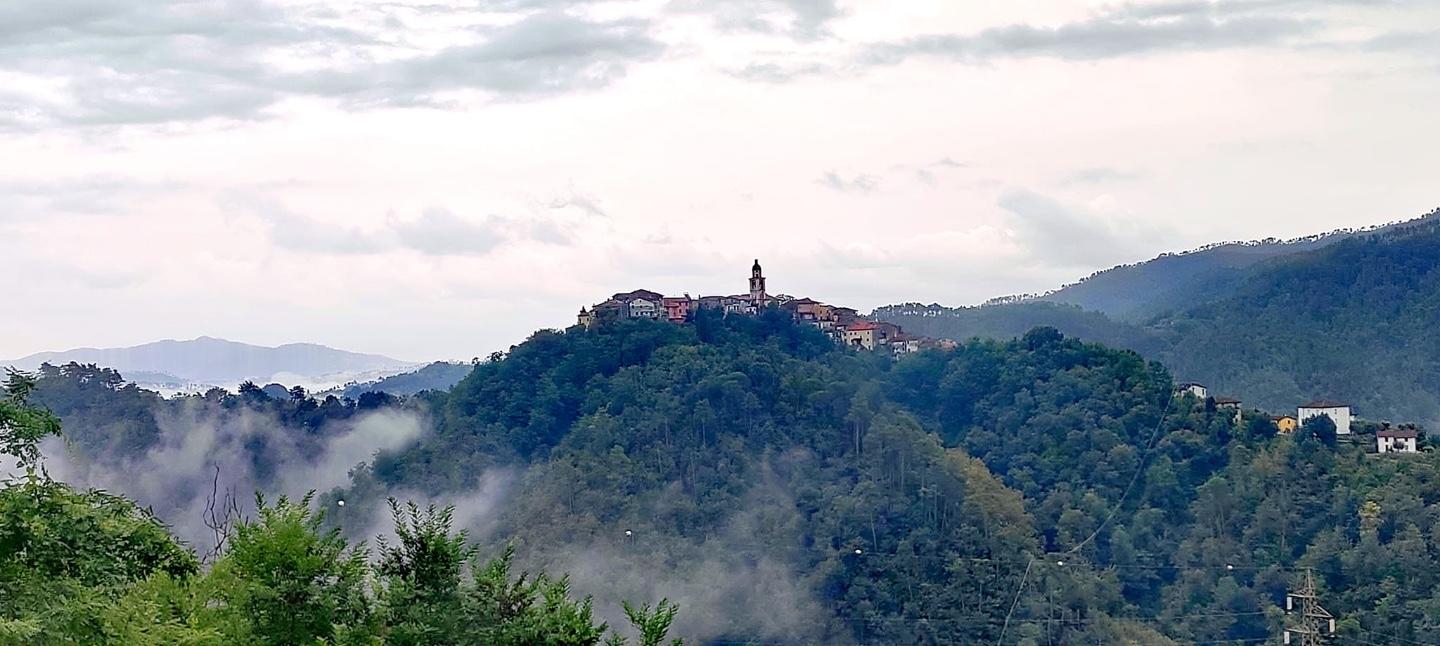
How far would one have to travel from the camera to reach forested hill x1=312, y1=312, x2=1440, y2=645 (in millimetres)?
52344

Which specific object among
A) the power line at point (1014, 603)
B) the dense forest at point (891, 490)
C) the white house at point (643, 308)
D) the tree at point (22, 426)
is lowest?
the power line at point (1014, 603)

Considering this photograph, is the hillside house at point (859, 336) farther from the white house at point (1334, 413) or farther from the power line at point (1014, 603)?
the power line at point (1014, 603)

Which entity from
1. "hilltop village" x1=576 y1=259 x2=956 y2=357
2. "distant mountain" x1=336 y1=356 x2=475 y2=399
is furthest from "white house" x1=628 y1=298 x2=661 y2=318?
"distant mountain" x1=336 y1=356 x2=475 y2=399

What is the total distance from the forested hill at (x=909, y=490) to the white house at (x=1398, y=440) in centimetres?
250

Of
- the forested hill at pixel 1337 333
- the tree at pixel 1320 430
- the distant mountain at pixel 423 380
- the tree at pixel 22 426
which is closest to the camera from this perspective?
the tree at pixel 22 426

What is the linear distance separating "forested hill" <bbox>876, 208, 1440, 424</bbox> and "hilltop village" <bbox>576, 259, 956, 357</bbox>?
21.4 metres

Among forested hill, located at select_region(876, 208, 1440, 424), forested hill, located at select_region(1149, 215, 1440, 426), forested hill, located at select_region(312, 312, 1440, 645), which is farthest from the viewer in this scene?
forested hill, located at select_region(876, 208, 1440, 424)

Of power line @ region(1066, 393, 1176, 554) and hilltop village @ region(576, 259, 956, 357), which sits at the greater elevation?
hilltop village @ region(576, 259, 956, 357)

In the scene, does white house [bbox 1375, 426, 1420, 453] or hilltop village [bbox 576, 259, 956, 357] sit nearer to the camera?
white house [bbox 1375, 426, 1420, 453]

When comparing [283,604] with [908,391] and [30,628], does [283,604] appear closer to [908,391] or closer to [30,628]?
[30,628]

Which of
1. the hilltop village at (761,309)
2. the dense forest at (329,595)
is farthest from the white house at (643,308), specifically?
the dense forest at (329,595)

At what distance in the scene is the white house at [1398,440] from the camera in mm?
58406

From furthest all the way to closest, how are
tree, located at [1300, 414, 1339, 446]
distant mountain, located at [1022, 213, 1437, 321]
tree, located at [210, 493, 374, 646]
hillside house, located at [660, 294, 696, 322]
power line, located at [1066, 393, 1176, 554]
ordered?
distant mountain, located at [1022, 213, 1437, 321]
hillside house, located at [660, 294, 696, 322]
tree, located at [1300, 414, 1339, 446]
power line, located at [1066, 393, 1176, 554]
tree, located at [210, 493, 374, 646]

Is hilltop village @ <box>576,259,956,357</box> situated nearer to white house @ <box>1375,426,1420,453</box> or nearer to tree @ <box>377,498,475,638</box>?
white house @ <box>1375,426,1420,453</box>
